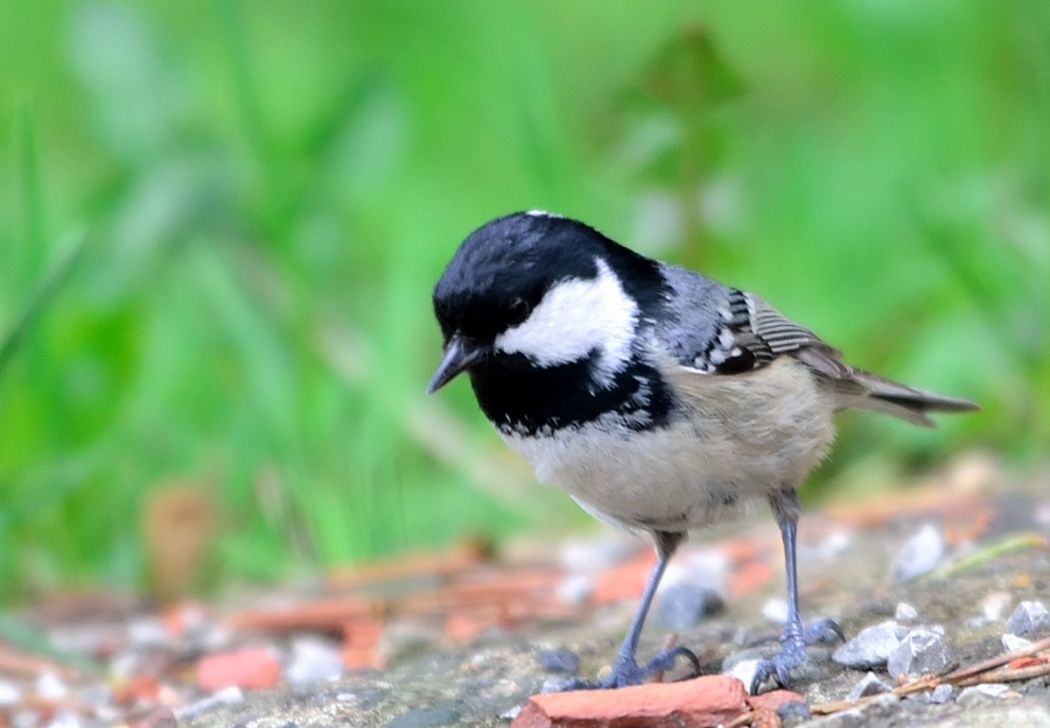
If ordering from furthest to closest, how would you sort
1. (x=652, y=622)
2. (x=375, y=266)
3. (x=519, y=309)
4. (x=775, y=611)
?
(x=375, y=266)
(x=652, y=622)
(x=775, y=611)
(x=519, y=309)

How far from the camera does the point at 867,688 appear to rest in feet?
8.21

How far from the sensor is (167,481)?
469 centimetres

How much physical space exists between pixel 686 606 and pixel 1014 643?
1018 millimetres

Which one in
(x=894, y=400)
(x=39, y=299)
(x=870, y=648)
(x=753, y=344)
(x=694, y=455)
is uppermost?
(x=39, y=299)

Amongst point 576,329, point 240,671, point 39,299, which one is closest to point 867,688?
point 576,329

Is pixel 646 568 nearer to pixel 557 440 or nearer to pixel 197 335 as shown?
pixel 557 440

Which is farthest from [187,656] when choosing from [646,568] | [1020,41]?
[1020,41]

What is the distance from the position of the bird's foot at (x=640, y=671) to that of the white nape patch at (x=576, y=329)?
55cm

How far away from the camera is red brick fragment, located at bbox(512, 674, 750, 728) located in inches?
94.2

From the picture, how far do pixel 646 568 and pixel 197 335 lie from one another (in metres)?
2.16

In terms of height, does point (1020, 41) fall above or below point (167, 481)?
above

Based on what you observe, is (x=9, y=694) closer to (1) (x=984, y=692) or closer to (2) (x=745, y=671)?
(2) (x=745, y=671)

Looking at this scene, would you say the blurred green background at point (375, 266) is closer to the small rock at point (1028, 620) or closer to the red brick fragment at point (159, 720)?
the red brick fragment at point (159, 720)

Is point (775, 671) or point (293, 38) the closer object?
point (775, 671)
